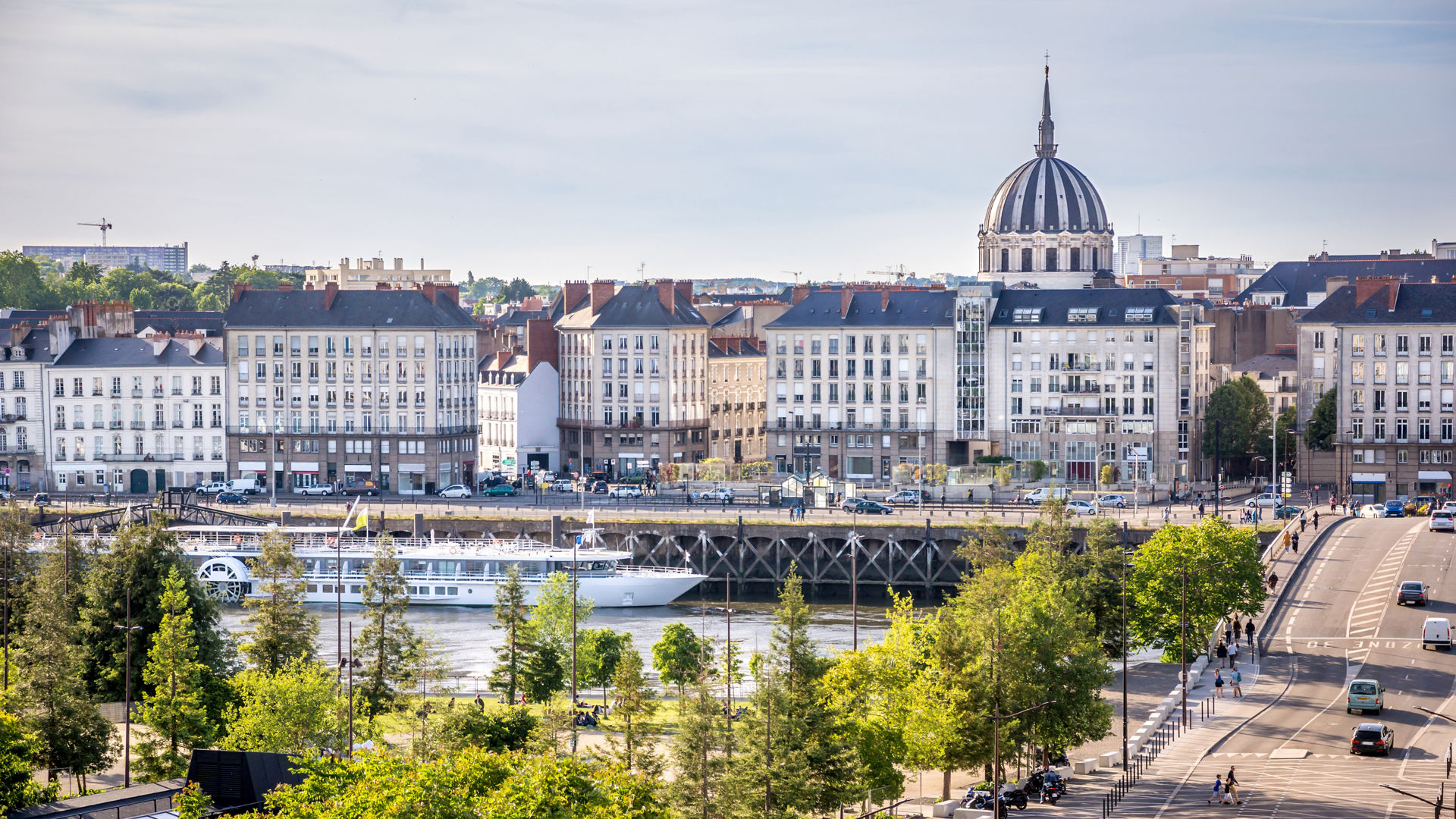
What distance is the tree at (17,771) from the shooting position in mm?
50156

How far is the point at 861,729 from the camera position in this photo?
182 feet

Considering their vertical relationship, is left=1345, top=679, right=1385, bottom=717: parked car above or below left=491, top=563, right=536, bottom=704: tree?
below

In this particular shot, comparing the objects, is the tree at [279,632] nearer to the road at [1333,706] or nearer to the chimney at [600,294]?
the road at [1333,706]

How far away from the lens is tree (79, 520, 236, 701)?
69.0m

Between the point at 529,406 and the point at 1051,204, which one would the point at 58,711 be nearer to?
the point at 529,406

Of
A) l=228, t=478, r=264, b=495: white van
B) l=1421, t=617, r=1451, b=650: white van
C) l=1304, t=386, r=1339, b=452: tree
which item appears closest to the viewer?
l=1421, t=617, r=1451, b=650: white van

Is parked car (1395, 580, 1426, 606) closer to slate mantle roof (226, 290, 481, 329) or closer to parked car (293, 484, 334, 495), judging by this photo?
parked car (293, 484, 334, 495)

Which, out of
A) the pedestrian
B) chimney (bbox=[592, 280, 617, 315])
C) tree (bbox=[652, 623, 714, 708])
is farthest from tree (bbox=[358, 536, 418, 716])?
chimney (bbox=[592, 280, 617, 315])

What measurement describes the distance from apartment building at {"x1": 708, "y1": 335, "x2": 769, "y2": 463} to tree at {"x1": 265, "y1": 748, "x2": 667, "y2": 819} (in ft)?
291

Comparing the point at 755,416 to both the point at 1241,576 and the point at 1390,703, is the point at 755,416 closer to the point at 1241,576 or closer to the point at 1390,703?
the point at 1241,576

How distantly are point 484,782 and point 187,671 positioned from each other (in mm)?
19797

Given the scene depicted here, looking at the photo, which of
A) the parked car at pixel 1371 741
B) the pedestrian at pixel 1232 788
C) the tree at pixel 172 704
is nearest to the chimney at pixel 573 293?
the tree at pixel 172 704

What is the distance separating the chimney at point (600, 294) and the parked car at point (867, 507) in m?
29.9

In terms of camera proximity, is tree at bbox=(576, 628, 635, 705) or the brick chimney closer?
tree at bbox=(576, 628, 635, 705)
